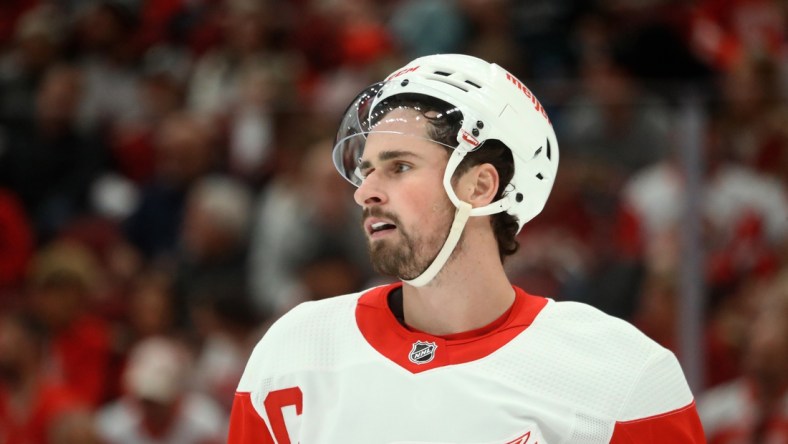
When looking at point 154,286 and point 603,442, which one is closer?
point 603,442

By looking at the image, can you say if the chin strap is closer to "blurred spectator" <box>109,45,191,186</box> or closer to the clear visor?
the clear visor

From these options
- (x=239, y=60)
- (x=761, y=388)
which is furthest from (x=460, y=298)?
(x=239, y=60)

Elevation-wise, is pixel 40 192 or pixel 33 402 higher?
pixel 40 192

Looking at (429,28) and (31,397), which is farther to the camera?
(429,28)

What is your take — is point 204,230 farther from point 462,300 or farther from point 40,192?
point 462,300

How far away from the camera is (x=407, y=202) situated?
240 cm

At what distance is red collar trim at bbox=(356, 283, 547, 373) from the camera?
239cm

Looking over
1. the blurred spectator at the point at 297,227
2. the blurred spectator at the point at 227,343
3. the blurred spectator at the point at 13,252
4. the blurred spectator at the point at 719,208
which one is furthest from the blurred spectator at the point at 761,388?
the blurred spectator at the point at 13,252

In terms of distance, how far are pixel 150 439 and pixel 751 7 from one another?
3753 mm

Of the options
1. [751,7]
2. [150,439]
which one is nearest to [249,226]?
[150,439]

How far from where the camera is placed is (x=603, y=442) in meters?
2.29

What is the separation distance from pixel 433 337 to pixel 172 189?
2.79m

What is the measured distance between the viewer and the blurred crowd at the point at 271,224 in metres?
4.51

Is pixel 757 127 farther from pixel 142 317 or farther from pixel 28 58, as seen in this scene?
pixel 28 58
